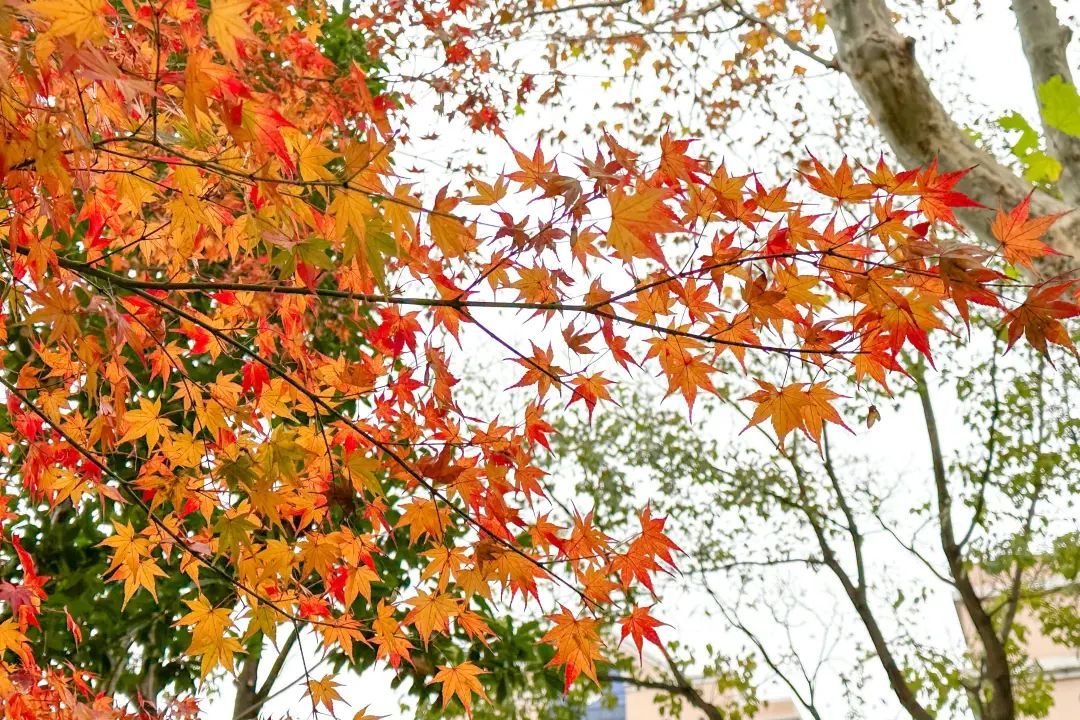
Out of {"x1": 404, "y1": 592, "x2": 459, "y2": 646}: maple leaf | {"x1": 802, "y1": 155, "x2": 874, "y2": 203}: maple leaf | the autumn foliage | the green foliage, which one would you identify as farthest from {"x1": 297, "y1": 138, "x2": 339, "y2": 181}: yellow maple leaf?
the green foliage

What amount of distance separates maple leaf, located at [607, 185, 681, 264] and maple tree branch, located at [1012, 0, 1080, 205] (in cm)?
293

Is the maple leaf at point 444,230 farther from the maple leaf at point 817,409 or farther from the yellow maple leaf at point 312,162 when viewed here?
the maple leaf at point 817,409

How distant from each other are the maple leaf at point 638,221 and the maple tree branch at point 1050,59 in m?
2.93

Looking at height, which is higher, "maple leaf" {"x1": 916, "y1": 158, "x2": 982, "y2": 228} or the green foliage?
the green foliage

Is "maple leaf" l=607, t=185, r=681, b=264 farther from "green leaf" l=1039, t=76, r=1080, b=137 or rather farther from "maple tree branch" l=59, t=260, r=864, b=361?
"green leaf" l=1039, t=76, r=1080, b=137

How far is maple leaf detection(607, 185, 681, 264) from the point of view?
1183 mm

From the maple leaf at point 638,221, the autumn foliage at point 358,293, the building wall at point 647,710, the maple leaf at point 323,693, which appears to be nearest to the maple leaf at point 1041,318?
the autumn foliage at point 358,293

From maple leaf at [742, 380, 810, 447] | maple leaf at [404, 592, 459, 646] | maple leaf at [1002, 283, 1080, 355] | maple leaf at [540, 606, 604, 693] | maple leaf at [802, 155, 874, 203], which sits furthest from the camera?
maple leaf at [404, 592, 459, 646]

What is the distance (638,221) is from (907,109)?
2908 mm

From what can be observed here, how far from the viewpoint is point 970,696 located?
21.8 feet

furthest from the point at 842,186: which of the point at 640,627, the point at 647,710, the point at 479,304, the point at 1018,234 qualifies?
the point at 647,710

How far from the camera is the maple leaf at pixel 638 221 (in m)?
1.18

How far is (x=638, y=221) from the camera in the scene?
120 cm

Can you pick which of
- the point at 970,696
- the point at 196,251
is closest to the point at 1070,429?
the point at 970,696
